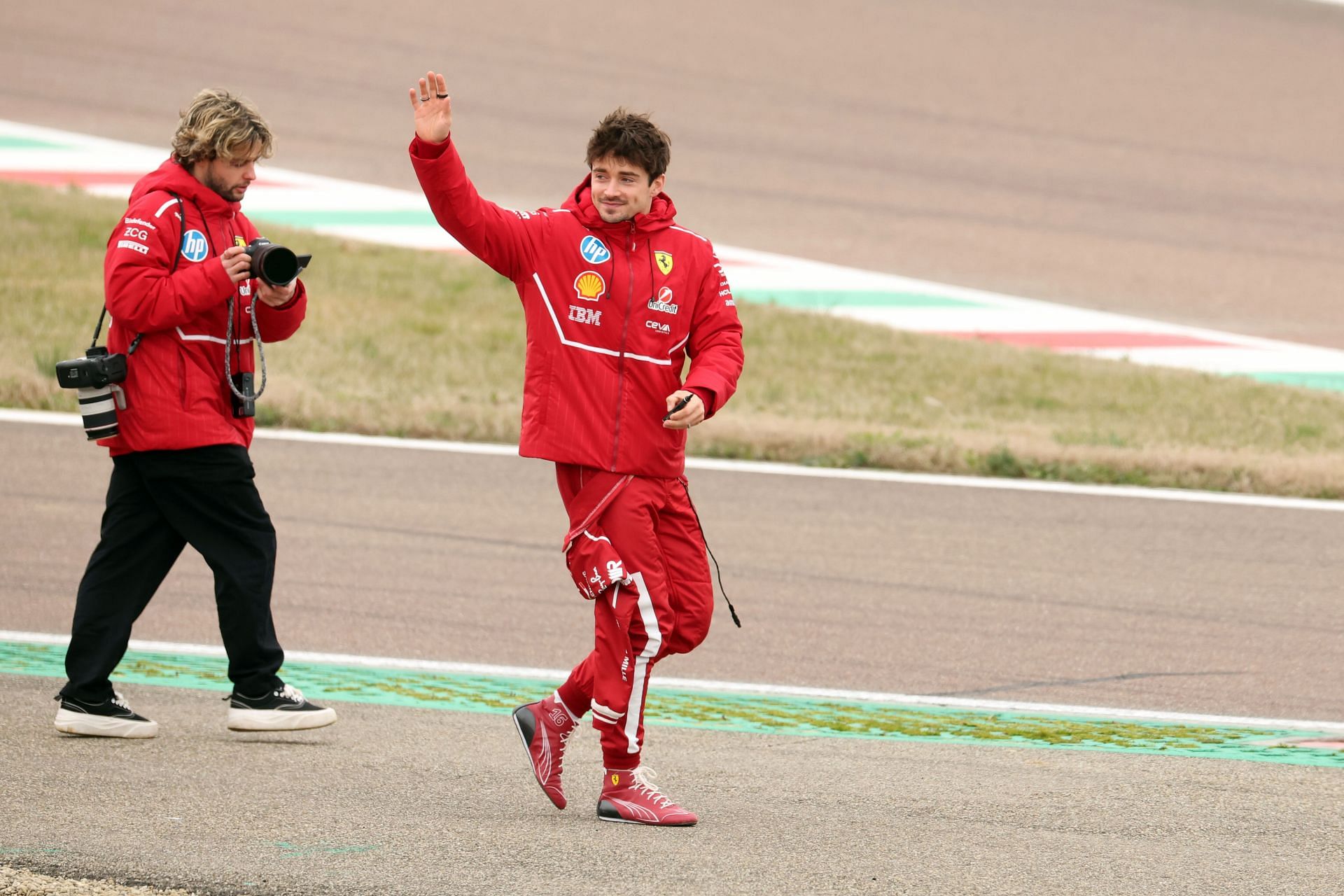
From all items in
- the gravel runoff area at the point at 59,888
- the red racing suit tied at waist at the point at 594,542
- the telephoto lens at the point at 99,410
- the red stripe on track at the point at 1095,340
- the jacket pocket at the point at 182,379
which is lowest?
the gravel runoff area at the point at 59,888

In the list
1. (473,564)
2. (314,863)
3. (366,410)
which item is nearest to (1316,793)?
(314,863)

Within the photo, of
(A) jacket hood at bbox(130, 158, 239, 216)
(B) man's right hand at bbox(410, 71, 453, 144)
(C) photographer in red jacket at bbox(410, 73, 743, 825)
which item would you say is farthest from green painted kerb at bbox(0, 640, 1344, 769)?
(B) man's right hand at bbox(410, 71, 453, 144)

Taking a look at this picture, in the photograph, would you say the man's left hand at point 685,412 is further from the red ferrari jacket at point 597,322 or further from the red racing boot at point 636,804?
the red racing boot at point 636,804

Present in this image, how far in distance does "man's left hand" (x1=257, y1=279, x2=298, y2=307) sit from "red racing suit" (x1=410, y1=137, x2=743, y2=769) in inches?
24.5

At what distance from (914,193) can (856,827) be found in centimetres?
1186

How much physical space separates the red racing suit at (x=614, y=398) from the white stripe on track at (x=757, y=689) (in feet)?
5.89

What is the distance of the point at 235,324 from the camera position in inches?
206

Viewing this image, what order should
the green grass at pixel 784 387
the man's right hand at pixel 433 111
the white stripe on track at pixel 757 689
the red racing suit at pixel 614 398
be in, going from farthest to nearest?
1. the green grass at pixel 784 387
2. the white stripe on track at pixel 757 689
3. the red racing suit at pixel 614 398
4. the man's right hand at pixel 433 111

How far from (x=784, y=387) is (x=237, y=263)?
6888 millimetres

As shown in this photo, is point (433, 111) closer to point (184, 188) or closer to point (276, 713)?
point (184, 188)

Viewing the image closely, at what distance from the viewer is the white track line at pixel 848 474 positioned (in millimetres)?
9594

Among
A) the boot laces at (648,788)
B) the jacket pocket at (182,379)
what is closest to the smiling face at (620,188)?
the jacket pocket at (182,379)

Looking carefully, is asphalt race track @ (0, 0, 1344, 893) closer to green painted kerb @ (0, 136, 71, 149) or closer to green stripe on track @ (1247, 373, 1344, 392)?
green painted kerb @ (0, 136, 71, 149)

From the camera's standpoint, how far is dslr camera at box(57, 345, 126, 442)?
16.5ft
